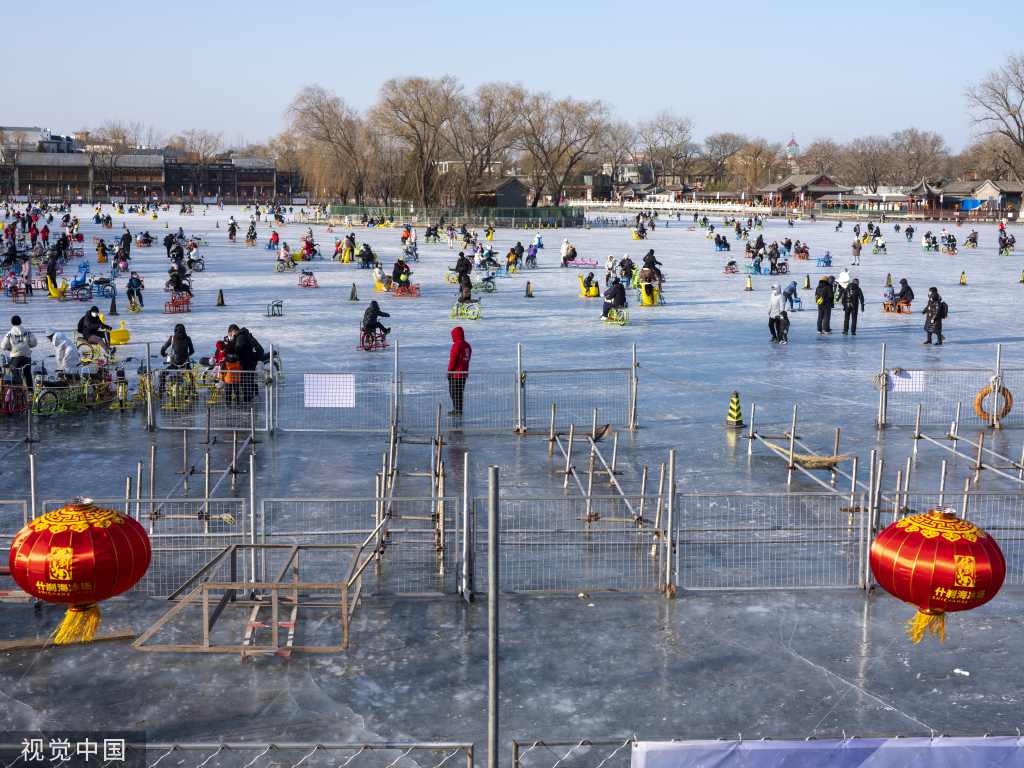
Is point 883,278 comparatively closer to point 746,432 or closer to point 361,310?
point 361,310

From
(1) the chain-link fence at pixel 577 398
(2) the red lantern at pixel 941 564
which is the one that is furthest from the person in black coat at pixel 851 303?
(2) the red lantern at pixel 941 564

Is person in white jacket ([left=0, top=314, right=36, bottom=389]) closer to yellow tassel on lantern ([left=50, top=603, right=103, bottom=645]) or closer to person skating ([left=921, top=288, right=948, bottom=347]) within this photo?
yellow tassel on lantern ([left=50, top=603, right=103, bottom=645])

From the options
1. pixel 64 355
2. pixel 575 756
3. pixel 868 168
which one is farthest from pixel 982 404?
pixel 868 168

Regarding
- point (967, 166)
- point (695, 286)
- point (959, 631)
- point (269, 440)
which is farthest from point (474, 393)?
point (967, 166)

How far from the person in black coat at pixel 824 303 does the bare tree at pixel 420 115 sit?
61735 millimetres

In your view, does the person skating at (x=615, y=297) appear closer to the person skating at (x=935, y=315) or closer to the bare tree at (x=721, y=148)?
the person skating at (x=935, y=315)

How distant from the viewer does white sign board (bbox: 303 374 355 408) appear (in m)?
15.2

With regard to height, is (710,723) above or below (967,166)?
below

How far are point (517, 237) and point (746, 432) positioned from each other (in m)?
50.0

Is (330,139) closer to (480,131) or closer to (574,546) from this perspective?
(480,131)

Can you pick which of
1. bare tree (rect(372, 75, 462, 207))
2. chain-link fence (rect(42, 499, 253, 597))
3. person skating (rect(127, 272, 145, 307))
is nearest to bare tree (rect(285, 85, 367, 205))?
bare tree (rect(372, 75, 462, 207))

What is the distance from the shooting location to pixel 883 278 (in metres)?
39.6

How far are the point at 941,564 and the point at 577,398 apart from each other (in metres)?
11.6

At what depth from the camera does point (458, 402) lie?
16.6m
